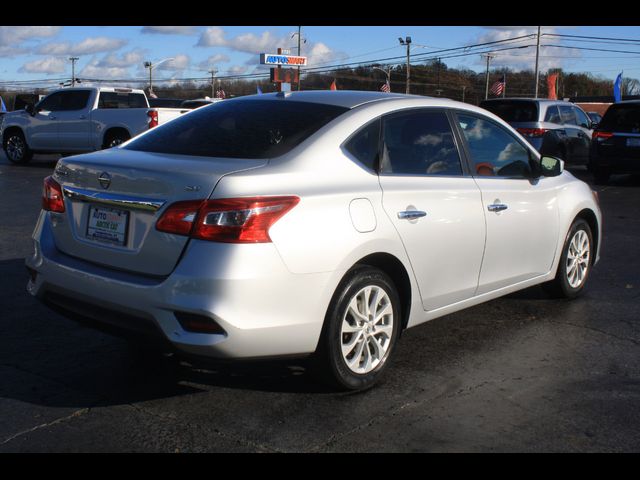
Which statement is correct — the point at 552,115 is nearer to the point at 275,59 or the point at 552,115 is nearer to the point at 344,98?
the point at 344,98

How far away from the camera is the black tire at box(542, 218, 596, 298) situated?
6.14 meters

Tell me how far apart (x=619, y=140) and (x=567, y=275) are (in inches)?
402

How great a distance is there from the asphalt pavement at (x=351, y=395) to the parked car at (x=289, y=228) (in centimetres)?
33

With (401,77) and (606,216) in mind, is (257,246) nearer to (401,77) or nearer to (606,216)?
(606,216)

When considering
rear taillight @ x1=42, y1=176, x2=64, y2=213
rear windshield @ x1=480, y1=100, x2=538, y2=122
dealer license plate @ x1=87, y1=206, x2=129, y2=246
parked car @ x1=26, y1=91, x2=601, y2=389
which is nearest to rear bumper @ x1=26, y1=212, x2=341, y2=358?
parked car @ x1=26, y1=91, x2=601, y2=389

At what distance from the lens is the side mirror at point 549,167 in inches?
229

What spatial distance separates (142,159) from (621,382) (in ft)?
9.89

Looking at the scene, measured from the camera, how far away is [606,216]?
459 inches

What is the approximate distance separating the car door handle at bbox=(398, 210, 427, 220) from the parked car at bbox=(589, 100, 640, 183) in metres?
12.2

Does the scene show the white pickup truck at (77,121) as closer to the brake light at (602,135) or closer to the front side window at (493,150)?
the brake light at (602,135)

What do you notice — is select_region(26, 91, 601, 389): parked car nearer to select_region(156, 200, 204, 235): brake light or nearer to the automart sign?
select_region(156, 200, 204, 235): brake light

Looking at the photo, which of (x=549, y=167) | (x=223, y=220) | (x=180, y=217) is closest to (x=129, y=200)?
(x=180, y=217)

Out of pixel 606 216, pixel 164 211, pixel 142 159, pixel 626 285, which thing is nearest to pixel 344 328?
pixel 164 211

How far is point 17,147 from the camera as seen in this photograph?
1995 centimetres
